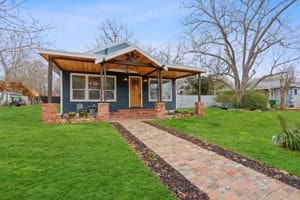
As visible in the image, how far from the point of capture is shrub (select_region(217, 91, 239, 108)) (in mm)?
20719

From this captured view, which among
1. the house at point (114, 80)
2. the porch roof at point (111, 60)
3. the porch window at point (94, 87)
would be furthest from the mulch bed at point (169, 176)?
the porch window at point (94, 87)

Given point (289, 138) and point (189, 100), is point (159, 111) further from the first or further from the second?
point (189, 100)

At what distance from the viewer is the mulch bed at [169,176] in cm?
346

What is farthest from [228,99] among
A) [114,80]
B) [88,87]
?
[88,87]

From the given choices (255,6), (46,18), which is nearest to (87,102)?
(46,18)

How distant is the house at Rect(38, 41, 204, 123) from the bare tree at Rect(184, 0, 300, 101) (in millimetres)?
8737

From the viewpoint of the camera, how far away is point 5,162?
4.39 meters

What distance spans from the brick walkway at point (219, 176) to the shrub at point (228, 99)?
51.1 feet

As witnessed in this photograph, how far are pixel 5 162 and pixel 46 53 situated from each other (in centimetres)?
596

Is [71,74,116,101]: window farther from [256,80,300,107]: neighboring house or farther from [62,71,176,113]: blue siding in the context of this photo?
[256,80,300,107]: neighboring house

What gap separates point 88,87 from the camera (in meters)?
13.3

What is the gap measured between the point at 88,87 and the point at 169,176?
10.1 metres

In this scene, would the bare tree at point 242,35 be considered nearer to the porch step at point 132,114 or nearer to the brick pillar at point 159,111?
the porch step at point 132,114

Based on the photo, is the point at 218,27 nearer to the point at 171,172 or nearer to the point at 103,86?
the point at 103,86
